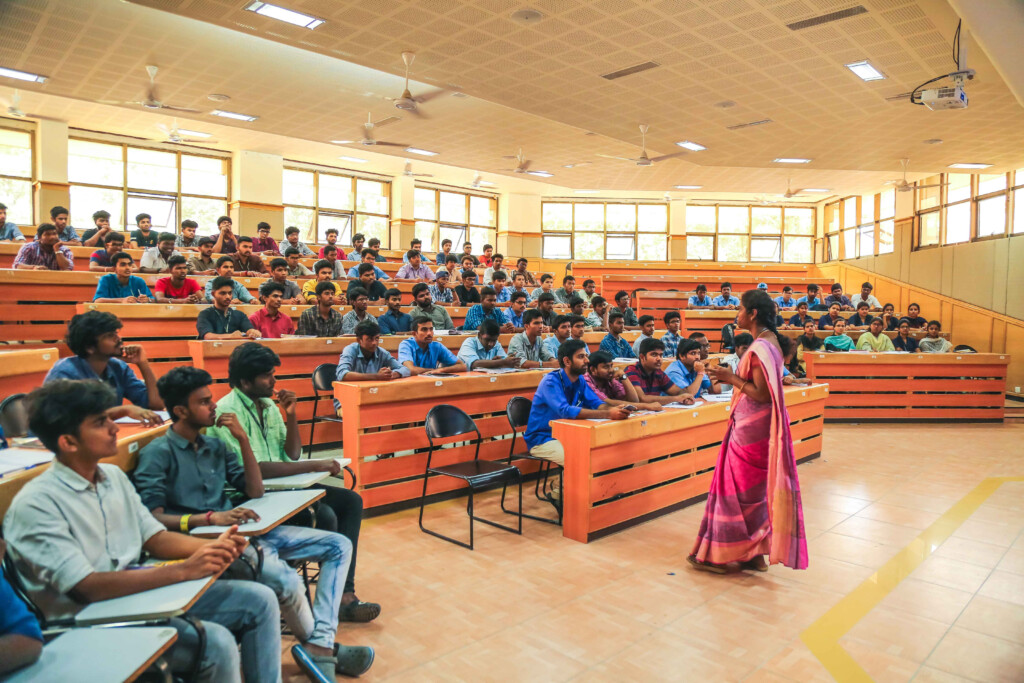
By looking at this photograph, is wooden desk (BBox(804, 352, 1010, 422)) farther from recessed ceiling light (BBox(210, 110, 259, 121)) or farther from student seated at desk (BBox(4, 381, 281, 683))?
recessed ceiling light (BBox(210, 110, 259, 121))

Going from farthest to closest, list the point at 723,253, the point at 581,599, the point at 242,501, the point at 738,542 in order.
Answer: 1. the point at 723,253
2. the point at 738,542
3. the point at 581,599
4. the point at 242,501

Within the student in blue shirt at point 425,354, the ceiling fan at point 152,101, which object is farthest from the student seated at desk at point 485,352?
the ceiling fan at point 152,101

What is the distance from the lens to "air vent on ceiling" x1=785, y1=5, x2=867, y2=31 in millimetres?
5514

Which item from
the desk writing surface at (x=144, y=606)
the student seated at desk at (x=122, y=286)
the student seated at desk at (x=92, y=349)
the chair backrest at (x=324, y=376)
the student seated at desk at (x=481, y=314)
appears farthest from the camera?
the student seated at desk at (x=481, y=314)

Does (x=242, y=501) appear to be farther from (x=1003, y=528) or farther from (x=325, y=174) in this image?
(x=325, y=174)

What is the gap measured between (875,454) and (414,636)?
611 centimetres

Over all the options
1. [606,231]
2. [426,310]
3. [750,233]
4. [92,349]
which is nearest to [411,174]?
[606,231]

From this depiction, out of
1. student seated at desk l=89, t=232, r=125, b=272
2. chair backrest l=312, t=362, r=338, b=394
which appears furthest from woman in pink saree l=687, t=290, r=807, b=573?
student seated at desk l=89, t=232, r=125, b=272

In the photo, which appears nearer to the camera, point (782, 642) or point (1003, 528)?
point (782, 642)

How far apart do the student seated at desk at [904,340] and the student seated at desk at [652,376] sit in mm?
6781

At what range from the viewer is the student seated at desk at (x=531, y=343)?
6.61 meters

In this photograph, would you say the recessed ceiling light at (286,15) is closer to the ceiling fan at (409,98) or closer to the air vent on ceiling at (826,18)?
the ceiling fan at (409,98)

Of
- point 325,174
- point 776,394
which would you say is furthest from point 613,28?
point 325,174

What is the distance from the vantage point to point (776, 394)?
354 cm
